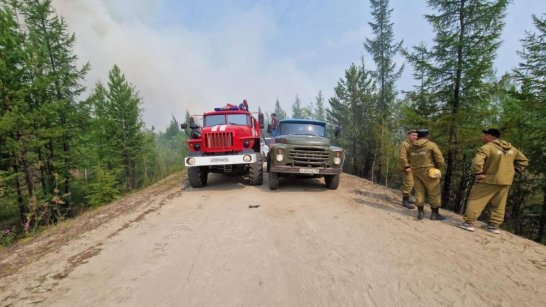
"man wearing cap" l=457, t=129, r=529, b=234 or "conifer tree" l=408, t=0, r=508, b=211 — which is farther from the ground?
"conifer tree" l=408, t=0, r=508, b=211

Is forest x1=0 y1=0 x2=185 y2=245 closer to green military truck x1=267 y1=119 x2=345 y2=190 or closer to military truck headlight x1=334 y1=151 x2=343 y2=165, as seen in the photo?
green military truck x1=267 y1=119 x2=345 y2=190

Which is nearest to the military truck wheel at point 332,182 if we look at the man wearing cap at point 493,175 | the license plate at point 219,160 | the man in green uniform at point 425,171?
the man in green uniform at point 425,171

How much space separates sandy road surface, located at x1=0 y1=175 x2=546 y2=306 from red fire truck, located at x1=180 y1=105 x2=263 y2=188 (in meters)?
2.28

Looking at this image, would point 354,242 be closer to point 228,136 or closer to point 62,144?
point 228,136

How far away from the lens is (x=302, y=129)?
8.47m

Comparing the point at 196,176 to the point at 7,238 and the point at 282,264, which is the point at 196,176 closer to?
the point at 282,264

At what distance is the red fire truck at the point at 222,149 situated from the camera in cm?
713

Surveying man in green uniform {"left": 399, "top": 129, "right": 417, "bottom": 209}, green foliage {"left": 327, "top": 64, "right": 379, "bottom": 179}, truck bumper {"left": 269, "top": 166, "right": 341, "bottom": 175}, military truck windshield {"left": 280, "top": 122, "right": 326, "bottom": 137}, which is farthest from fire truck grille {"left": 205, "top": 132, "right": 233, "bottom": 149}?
green foliage {"left": 327, "top": 64, "right": 379, "bottom": 179}

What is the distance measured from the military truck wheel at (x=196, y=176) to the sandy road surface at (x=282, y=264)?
269cm

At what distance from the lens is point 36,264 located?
323cm

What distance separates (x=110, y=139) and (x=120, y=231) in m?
20.5

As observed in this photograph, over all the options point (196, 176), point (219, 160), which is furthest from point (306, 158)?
point (196, 176)

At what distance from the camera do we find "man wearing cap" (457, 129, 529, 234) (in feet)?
13.9

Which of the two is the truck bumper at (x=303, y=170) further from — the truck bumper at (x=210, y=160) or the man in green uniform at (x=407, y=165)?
the man in green uniform at (x=407, y=165)
